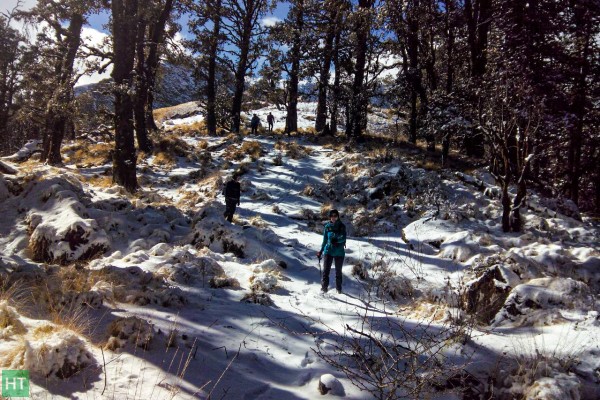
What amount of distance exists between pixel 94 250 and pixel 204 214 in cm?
310

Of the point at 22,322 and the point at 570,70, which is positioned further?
the point at 570,70

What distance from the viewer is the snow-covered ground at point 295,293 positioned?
129 inches

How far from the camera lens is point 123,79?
34.3 feet

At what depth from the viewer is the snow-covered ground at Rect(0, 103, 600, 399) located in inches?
129

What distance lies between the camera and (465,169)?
13023mm

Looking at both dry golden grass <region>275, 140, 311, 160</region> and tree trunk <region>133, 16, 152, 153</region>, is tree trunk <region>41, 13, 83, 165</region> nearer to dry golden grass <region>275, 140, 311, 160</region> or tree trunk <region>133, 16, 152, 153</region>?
tree trunk <region>133, 16, 152, 153</region>

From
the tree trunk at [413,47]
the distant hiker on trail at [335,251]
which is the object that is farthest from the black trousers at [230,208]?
the tree trunk at [413,47]

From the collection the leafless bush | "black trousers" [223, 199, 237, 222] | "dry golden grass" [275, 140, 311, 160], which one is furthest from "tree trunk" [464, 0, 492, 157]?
the leafless bush

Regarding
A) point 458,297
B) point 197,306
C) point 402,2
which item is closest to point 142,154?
point 402,2

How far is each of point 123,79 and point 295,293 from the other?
828 cm

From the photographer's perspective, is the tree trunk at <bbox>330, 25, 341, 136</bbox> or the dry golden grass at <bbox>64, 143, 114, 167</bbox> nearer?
the dry golden grass at <bbox>64, 143, 114, 167</bbox>

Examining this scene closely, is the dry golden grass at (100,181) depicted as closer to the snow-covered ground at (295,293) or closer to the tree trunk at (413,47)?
the snow-covered ground at (295,293)

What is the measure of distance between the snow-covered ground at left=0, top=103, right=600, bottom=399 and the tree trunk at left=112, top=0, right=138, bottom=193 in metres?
1.09

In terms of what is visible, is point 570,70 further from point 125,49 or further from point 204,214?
point 125,49
